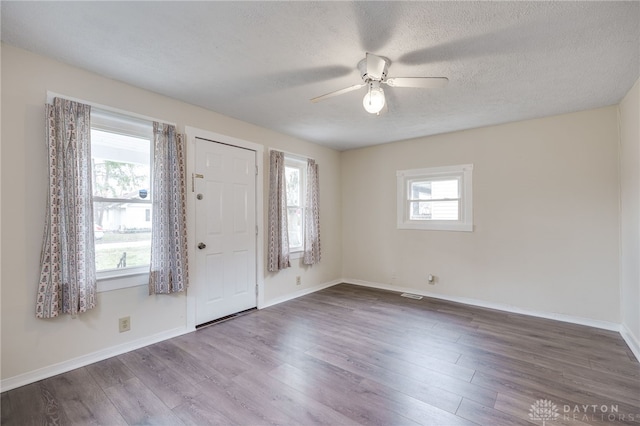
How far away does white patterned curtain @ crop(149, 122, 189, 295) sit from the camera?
9.33 feet

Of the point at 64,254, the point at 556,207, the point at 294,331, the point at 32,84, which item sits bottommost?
the point at 294,331

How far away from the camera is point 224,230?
3.56 meters

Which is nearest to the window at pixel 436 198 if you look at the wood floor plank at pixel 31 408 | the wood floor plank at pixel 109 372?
the wood floor plank at pixel 109 372

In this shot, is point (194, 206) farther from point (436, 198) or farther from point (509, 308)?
point (509, 308)

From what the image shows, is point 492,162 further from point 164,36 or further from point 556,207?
point 164,36

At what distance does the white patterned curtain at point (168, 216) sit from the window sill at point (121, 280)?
8cm

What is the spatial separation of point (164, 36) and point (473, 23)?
2080mm

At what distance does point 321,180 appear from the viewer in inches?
201

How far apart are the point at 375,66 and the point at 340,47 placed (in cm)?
30

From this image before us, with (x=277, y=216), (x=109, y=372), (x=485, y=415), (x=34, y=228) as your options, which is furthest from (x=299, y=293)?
(x=34, y=228)

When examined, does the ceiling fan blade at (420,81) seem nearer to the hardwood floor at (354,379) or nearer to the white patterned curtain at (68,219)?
the hardwood floor at (354,379)

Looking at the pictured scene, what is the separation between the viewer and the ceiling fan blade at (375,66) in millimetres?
2146

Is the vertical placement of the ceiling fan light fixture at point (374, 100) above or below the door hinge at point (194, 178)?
above

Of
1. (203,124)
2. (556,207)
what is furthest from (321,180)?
(556,207)
